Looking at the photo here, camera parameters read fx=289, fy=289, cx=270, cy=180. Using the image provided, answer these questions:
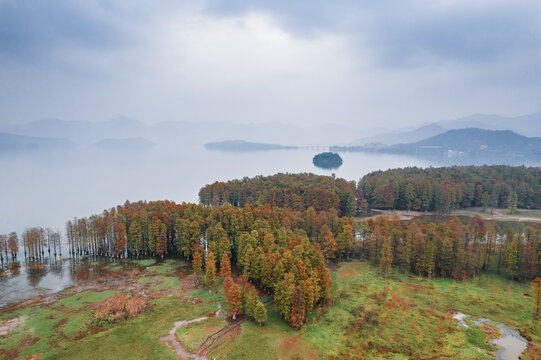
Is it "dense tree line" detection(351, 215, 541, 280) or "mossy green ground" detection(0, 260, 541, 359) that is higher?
"dense tree line" detection(351, 215, 541, 280)

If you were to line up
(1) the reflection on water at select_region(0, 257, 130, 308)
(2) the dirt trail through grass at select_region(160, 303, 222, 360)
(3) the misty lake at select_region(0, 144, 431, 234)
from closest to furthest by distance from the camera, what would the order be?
(2) the dirt trail through grass at select_region(160, 303, 222, 360) → (1) the reflection on water at select_region(0, 257, 130, 308) → (3) the misty lake at select_region(0, 144, 431, 234)

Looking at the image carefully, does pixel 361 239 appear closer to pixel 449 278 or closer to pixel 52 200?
pixel 449 278

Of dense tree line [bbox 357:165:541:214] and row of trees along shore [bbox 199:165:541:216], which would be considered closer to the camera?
row of trees along shore [bbox 199:165:541:216]

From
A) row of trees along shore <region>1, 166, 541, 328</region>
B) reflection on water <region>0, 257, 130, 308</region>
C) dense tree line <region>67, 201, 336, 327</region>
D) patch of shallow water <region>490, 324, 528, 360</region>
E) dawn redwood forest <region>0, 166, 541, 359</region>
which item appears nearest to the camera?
patch of shallow water <region>490, 324, 528, 360</region>

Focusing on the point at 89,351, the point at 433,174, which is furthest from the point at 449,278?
the point at 433,174

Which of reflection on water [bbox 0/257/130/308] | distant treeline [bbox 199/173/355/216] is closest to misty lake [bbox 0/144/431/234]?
distant treeline [bbox 199/173/355/216]

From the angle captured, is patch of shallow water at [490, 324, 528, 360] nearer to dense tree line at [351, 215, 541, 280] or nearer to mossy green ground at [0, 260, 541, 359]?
mossy green ground at [0, 260, 541, 359]

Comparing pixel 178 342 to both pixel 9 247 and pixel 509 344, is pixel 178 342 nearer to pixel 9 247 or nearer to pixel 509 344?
pixel 509 344

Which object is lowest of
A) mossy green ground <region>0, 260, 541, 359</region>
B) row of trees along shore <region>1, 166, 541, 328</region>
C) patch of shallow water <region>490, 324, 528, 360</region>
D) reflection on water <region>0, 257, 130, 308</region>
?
patch of shallow water <region>490, 324, 528, 360</region>

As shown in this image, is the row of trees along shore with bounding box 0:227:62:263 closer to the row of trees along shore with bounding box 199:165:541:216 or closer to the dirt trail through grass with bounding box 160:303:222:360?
the dirt trail through grass with bounding box 160:303:222:360
